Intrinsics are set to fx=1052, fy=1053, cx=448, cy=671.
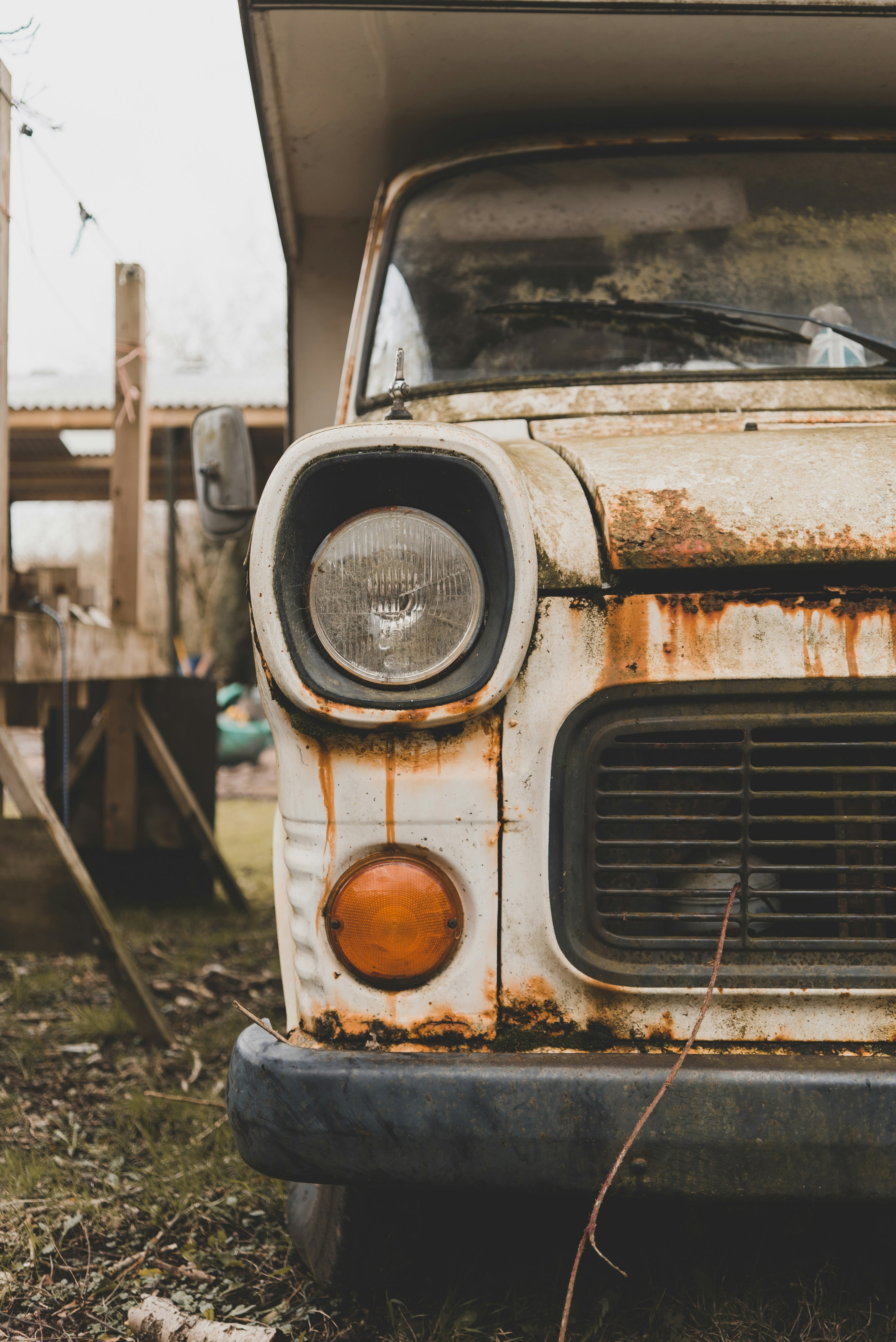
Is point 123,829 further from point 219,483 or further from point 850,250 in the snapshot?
point 850,250

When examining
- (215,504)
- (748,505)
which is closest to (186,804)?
(215,504)

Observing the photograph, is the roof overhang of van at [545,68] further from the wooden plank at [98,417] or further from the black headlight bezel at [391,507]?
the wooden plank at [98,417]

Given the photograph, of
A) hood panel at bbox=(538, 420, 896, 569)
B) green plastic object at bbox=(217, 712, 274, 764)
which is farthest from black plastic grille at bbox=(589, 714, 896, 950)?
green plastic object at bbox=(217, 712, 274, 764)

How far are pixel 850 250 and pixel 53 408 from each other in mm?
6195

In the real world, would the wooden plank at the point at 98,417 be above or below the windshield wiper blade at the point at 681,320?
above

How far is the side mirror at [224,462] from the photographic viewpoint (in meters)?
2.70

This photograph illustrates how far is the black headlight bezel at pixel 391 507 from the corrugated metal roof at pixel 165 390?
19.6ft

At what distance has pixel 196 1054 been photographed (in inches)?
121

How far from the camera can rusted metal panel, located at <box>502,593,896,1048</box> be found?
1.48m

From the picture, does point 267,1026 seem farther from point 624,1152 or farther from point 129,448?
point 129,448

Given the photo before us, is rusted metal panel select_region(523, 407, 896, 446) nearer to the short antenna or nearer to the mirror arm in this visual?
the short antenna

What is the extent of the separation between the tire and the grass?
1.2 inches

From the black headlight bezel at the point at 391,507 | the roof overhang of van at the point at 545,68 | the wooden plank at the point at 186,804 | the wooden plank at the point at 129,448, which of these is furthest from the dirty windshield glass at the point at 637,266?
the wooden plank at the point at 186,804

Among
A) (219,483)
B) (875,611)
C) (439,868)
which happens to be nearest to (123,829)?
(219,483)
